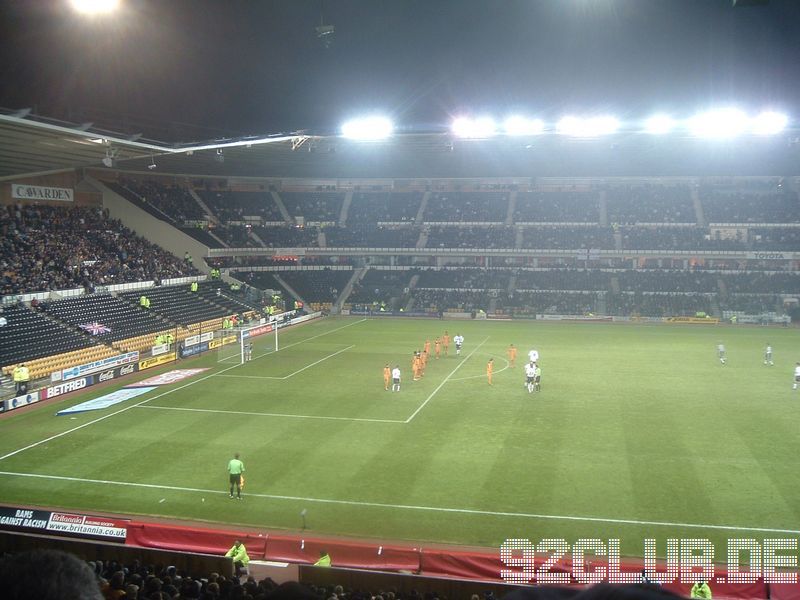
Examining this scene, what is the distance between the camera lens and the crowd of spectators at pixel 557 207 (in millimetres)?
69750

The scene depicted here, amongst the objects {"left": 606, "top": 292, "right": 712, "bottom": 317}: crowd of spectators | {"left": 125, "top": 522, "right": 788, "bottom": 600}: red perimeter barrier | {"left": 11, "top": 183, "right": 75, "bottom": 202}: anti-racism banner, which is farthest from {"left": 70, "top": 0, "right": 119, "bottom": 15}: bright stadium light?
{"left": 606, "top": 292, "right": 712, "bottom": 317}: crowd of spectators

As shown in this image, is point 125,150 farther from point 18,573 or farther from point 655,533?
point 18,573

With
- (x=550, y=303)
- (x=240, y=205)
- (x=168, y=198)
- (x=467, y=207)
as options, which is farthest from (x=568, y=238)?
(x=168, y=198)

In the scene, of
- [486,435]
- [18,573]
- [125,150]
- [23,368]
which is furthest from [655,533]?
[125,150]

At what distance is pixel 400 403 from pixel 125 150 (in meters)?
28.6

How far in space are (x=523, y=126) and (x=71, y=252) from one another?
32366mm

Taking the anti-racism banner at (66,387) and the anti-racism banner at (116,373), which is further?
the anti-racism banner at (116,373)

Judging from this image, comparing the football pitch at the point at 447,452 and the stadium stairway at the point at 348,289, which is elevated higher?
the stadium stairway at the point at 348,289

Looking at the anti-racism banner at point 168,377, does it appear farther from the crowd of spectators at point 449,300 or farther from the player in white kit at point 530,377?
the crowd of spectators at point 449,300

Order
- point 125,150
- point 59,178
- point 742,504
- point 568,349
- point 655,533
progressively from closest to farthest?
point 655,533 < point 742,504 < point 568,349 < point 125,150 < point 59,178

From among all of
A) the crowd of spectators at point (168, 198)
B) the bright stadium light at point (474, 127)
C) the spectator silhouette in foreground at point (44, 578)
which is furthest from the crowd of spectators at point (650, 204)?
the spectator silhouette in foreground at point (44, 578)

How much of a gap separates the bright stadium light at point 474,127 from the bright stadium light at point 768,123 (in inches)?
664

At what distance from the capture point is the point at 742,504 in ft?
53.4

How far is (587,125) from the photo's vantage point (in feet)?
143
